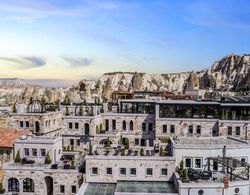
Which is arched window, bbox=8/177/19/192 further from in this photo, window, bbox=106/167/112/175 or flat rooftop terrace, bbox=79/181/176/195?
window, bbox=106/167/112/175

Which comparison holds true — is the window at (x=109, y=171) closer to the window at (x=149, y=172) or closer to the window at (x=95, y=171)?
the window at (x=95, y=171)

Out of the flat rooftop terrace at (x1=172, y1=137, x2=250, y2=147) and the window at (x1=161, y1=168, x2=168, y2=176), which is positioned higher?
the flat rooftop terrace at (x1=172, y1=137, x2=250, y2=147)

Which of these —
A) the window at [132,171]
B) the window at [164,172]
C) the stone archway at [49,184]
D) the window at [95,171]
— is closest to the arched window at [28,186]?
the stone archway at [49,184]

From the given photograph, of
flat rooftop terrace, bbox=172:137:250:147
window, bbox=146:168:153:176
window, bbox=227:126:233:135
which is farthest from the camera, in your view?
window, bbox=227:126:233:135

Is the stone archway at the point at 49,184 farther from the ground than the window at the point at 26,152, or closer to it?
closer to it

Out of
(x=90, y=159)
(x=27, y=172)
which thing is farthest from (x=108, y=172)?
(x=27, y=172)

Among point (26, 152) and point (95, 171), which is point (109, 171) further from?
point (26, 152)

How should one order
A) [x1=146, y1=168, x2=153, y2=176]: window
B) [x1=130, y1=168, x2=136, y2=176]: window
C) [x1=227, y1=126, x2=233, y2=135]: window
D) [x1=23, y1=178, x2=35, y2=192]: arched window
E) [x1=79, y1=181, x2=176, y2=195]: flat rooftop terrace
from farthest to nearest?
[x1=227, y1=126, x2=233, y2=135]: window
[x1=23, y1=178, x2=35, y2=192]: arched window
[x1=130, y1=168, x2=136, y2=176]: window
[x1=146, y1=168, x2=153, y2=176]: window
[x1=79, y1=181, x2=176, y2=195]: flat rooftop terrace

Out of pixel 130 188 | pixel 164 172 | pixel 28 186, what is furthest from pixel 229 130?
pixel 28 186

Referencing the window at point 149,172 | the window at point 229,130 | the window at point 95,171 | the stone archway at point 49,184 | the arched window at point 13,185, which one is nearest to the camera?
the window at point 149,172

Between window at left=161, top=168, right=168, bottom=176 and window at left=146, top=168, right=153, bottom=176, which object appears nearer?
window at left=161, top=168, right=168, bottom=176

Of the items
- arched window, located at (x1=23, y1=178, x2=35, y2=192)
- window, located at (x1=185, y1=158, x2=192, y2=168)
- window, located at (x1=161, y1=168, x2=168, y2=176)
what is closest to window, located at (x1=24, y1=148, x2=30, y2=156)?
arched window, located at (x1=23, y1=178, x2=35, y2=192)
